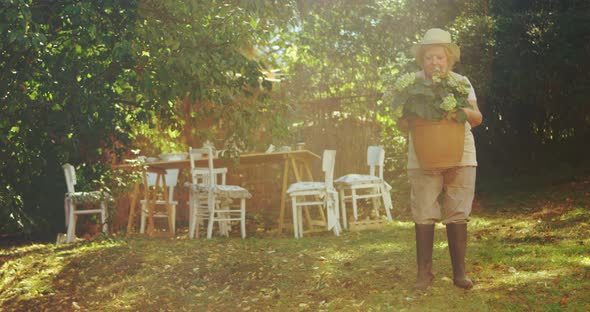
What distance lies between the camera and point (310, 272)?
6031mm

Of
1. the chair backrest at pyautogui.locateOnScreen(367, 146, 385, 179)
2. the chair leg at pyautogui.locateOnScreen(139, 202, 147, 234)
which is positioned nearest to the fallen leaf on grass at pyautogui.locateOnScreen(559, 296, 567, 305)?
the chair backrest at pyautogui.locateOnScreen(367, 146, 385, 179)

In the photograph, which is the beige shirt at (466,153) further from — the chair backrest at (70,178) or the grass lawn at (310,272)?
the chair backrest at (70,178)

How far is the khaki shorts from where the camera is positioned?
4.47m

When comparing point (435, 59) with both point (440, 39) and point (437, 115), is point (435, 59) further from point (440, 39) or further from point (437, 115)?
point (437, 115)

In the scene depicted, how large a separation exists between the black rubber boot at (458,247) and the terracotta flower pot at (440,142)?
1.44ft

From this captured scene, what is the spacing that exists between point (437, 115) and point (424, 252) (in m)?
0.94

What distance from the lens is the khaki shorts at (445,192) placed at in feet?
14.7

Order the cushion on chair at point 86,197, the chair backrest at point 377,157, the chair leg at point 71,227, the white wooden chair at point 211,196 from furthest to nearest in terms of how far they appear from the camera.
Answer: the chair backrest at point 377,157 → the chair leg at point 71,227 → the cushion on chair at point 86,197 → the white wooden chair at point 211,196

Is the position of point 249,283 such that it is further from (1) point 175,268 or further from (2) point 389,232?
(2) point 389,232

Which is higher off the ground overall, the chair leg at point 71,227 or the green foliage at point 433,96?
the green foliage at point 433,96

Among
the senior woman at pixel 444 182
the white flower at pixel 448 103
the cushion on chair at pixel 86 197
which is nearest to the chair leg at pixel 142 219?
the cushion on chair at pixel 86 197

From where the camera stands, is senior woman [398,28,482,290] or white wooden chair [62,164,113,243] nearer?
senior woman [398,28,482,290]

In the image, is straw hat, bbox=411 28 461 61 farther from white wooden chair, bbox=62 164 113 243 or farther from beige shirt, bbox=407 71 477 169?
white wooden chair, bbox=62 164 113 243

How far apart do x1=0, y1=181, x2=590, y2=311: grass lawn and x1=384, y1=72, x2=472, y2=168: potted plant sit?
96cm
